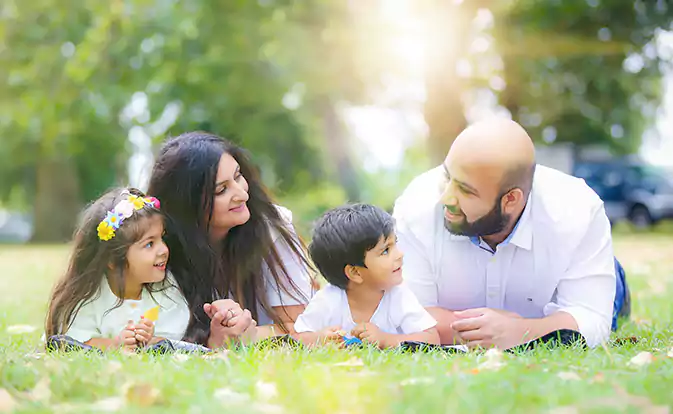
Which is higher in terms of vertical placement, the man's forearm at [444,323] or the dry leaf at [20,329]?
the man's forearm at [444,323]

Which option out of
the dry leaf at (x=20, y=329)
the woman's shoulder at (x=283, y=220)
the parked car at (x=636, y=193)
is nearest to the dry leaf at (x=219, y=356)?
the woman's shoulder at (x=283, y=220)

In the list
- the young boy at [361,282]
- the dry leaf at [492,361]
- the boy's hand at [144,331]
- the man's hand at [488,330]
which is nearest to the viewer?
the dry leaf at [492,361]

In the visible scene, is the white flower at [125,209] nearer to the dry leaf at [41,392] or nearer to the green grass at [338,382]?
the green grass at [338,382]

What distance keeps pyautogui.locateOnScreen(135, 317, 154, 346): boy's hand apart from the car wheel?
1902 centimetres

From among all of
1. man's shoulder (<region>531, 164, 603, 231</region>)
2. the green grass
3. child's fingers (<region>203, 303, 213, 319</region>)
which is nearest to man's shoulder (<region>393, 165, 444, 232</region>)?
man's shoulder (<region>531, 164, 603, 231</region>)

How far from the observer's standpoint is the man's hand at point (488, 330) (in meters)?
3.78

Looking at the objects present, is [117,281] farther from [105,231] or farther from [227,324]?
[227,324]

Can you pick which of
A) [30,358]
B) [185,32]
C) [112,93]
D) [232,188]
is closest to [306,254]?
[232,188]

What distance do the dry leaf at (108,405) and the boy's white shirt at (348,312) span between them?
5.31 feet

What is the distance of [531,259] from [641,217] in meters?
18.2

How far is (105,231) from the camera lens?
4105 mm

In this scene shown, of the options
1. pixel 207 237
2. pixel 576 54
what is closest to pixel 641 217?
pixel 576 54

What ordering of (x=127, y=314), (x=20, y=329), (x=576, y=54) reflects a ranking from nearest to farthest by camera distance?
(x=127, y=314) < (x=20, y=329) < (x=576, y=54)

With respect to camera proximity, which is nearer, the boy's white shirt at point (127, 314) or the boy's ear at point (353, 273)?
the boy's white shirt at point (127, 314)
